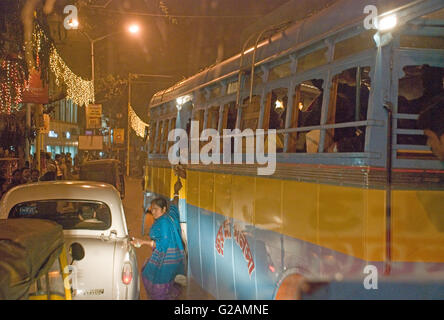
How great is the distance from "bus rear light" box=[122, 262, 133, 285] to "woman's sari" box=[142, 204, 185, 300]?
1252 millimetres

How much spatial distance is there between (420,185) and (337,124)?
2.76 ft

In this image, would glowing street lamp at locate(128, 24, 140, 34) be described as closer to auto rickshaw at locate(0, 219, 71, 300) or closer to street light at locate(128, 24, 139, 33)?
street light at locate(128, 24, 139, 33)

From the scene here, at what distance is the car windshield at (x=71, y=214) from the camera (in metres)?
5.98

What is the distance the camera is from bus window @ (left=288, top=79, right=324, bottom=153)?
190 inches

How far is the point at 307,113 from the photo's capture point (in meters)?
5.12

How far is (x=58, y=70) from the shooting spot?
16078mm

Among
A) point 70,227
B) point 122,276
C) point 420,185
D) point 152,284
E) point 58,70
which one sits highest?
point 58,70

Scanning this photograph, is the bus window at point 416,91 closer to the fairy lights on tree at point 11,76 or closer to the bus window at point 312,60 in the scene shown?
the bus window at point 312,60

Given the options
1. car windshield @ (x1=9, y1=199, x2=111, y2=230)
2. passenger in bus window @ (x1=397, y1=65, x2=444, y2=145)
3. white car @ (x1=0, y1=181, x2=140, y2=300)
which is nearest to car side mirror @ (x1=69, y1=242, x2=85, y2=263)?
white car @ (x1=0, y1=181, x2=140, y2=300)

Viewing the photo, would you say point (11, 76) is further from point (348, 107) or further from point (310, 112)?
point (348, 107)

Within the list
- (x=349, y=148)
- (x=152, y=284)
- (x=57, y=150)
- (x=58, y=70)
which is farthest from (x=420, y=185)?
(x=57, y=150)

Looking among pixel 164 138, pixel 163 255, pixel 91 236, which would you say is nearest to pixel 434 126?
pixel 91 236

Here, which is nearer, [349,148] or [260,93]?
[349,148]
